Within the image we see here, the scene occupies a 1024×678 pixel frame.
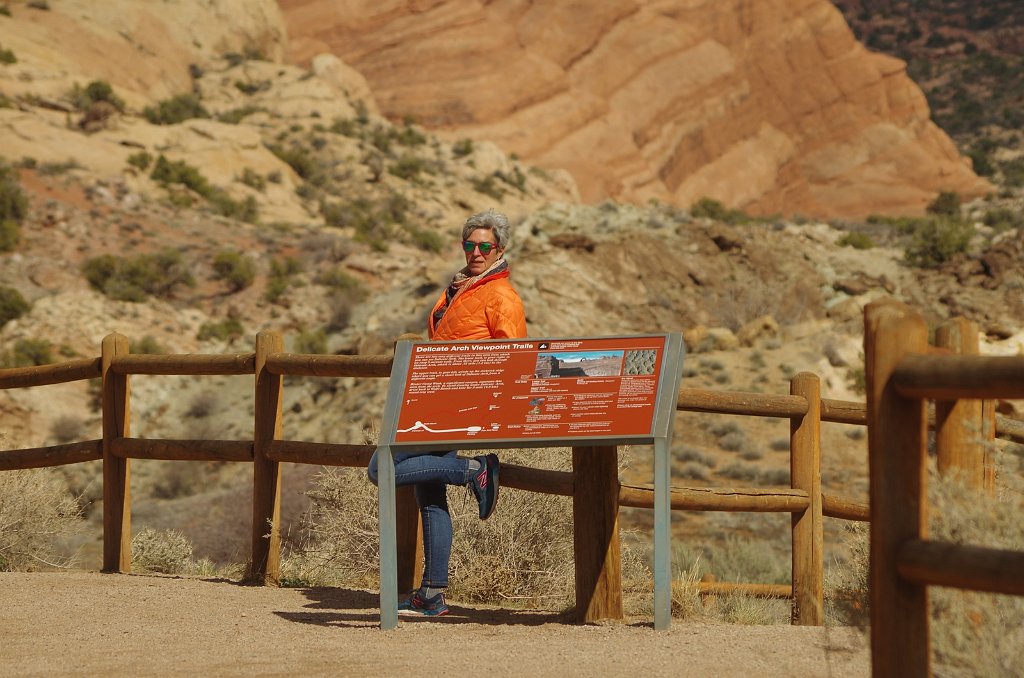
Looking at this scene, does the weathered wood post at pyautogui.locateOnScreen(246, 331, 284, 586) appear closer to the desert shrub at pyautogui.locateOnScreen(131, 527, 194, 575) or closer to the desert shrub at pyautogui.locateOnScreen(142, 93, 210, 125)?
the desert shrub at pyautogui.locateOnScreen(131, 527, 194, 575)

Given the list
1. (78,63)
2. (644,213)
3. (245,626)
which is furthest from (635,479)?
(78,63)

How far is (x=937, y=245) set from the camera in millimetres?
27984

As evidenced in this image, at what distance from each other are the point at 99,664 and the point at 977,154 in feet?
206

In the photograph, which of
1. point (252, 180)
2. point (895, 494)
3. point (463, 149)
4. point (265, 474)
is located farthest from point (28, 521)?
point (463, 149)

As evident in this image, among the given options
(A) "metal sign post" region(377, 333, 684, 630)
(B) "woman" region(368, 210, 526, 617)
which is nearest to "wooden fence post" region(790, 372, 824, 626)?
(A) "metal sign post" region(377, 333, 684, 630)

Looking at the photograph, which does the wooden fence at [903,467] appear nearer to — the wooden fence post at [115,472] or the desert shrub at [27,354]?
the wooden fence post at [115,472]

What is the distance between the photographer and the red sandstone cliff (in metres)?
54.0

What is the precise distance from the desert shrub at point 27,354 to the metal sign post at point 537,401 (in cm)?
2012

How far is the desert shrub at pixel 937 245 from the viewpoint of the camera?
27.7 metres

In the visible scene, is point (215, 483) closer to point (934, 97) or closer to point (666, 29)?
point (666, 29)

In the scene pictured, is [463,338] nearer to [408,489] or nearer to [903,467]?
[408,489]

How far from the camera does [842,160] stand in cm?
5566

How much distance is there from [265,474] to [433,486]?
67.6 inches

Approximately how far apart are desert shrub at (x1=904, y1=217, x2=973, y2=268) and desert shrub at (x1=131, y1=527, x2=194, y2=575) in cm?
2225
